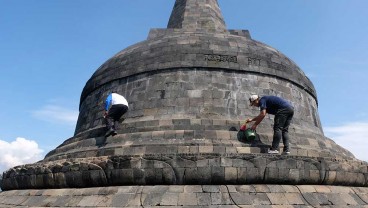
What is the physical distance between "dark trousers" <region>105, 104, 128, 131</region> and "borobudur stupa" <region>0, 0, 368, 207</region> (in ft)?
0.94

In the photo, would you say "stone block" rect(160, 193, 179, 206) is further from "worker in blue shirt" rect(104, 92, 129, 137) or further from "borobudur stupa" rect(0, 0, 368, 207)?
"worker in blue shirt" rect(104, 92, 129, 137)

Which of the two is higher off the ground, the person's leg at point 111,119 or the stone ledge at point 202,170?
the person's leg at point 111,119

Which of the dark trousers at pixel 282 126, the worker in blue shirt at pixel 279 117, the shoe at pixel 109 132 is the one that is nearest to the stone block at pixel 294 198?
the worker in blue shirt at pixel 279 117

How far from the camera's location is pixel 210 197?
20.7ft

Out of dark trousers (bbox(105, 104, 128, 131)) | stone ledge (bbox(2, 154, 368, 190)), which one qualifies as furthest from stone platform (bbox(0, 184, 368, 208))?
dark trousers (bbox(105, 104, 128, 131))

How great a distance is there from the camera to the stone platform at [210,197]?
6.20 m

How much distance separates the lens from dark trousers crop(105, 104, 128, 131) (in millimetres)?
9047

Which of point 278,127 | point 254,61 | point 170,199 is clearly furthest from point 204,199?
point 254,61

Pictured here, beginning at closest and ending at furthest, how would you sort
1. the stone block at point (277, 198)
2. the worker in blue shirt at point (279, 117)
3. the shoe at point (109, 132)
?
the stone block at point (277, 198), the worker in blue shirt at point (279, 117), the shoe at point (109, 132)

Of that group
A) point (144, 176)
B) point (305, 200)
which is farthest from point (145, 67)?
point (305, 200)

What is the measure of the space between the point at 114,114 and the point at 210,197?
4043 mm

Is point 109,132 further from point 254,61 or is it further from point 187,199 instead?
point 254,61

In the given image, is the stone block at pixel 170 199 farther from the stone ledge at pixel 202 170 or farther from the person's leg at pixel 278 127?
the person's leg at pixel 278 127

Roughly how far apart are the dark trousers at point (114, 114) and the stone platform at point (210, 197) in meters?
2.20
